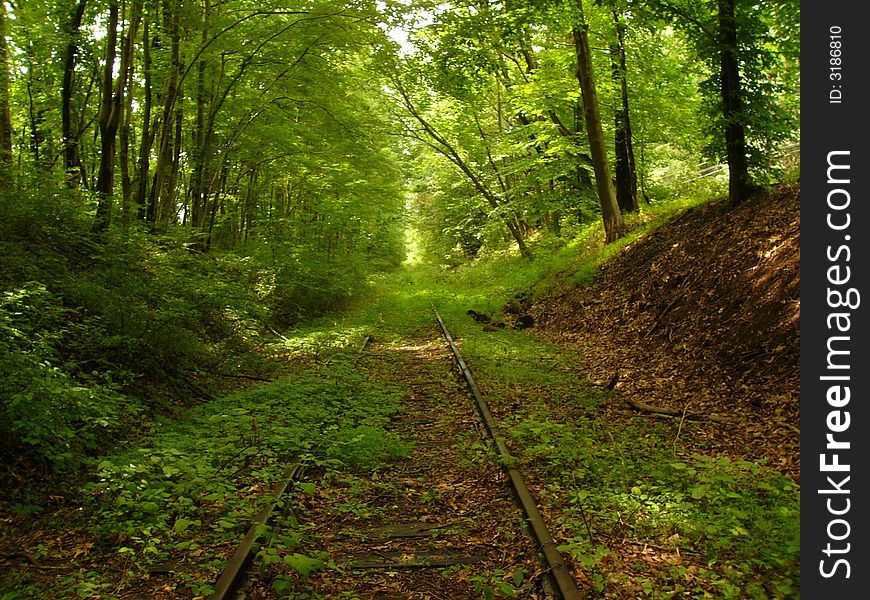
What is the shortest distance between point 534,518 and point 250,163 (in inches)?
671

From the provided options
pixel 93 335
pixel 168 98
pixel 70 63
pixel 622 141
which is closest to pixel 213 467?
pixel 93 335

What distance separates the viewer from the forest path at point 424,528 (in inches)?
149

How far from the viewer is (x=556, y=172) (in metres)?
19.6

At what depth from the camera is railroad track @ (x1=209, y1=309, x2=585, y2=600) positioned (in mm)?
3723

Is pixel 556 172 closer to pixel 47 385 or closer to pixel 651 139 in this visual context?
pixel 651 139

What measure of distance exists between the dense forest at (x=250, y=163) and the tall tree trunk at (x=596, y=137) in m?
0.06

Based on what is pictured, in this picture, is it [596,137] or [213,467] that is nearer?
[213,467]

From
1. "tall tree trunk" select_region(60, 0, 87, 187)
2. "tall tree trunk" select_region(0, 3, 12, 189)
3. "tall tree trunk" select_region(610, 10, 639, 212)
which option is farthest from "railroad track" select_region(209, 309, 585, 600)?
"tall tree trunk" select_region(610, 10, 639, 212)

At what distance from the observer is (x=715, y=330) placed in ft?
26.9

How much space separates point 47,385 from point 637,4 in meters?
10.8

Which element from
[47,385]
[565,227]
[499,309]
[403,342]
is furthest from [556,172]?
[47,385]

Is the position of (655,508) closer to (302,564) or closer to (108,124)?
(302,564)

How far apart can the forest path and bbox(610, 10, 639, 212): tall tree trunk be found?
38.5 ft

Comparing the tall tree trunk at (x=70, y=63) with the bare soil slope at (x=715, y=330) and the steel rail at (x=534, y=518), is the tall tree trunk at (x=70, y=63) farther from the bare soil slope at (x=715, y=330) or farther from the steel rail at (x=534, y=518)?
the bare soil slope at (x=715, y=330)
